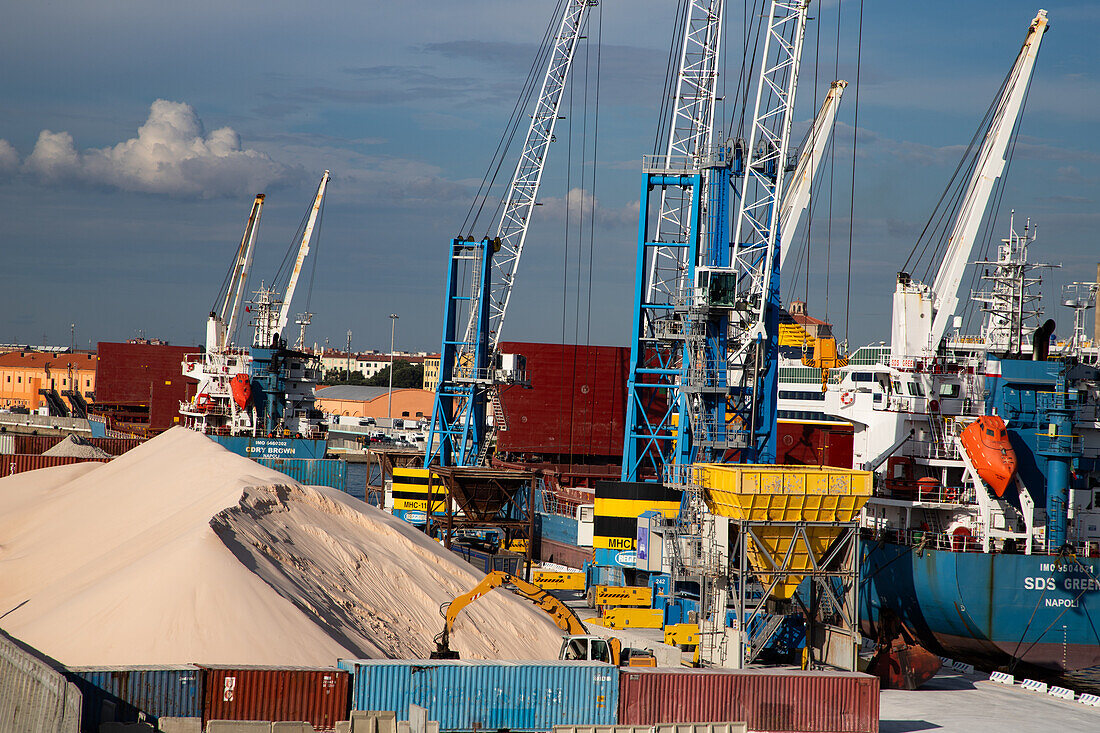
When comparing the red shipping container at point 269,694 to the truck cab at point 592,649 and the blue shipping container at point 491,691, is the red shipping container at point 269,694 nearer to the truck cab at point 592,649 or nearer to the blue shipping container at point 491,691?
the blue shipping container at point 491,691

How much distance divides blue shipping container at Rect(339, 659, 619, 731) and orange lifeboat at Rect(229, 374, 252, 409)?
5672 cm

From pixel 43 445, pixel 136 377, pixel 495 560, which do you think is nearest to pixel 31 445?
pixel 43 445

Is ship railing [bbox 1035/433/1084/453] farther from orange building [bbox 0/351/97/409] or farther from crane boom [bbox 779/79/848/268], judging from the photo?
orange building [bbox 0/351/97/409]

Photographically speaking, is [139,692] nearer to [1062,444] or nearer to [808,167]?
[1062,444]

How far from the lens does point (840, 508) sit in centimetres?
3291

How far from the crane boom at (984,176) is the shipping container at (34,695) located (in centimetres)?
3718

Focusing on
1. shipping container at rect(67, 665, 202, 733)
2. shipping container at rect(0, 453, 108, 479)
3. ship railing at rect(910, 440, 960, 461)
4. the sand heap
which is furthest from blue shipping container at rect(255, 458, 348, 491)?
shipping container at rect(67, 665, 202, 733)

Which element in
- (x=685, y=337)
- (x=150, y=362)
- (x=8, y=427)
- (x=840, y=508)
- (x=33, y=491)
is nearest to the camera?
(x=840, y=508)

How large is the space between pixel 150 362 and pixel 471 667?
329ft

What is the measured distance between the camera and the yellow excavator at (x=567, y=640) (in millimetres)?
30062

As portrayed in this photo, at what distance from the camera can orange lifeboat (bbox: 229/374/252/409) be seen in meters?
81.9

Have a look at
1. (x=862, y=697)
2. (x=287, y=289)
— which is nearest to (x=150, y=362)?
(x=287, y=289)

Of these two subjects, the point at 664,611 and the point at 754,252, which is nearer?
the point at 664,611

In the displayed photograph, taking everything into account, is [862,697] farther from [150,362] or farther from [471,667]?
[150,362]
